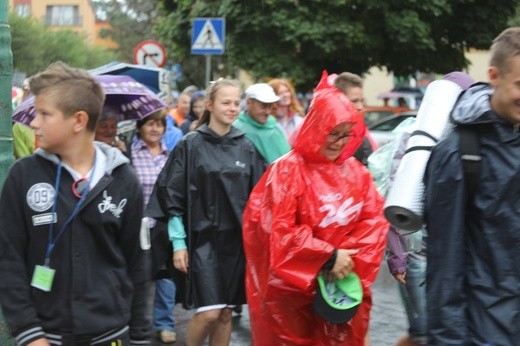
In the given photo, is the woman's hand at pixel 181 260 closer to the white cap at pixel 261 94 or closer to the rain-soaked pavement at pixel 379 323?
the rain-soaked pavement at pixel 379 323

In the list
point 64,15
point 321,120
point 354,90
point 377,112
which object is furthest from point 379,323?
point 64,15

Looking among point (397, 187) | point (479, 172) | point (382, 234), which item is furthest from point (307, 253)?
point (479, 172)

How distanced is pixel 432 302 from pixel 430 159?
512mm

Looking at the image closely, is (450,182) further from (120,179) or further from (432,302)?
(120,179)

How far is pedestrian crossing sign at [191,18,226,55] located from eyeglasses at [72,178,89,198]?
12.3 metres

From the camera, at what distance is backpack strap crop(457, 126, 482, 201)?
3289 mm

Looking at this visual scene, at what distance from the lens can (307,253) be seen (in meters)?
4.63

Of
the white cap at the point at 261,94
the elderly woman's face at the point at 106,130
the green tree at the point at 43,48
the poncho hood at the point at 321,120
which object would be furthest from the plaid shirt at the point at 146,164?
the green tree at the point at 43,48

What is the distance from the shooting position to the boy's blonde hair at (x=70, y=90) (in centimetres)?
364

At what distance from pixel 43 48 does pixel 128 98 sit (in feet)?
112

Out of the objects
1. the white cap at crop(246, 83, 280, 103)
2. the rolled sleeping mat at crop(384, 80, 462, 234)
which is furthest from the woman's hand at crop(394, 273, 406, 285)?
the white cap at crop(246, 83, 280, 103)

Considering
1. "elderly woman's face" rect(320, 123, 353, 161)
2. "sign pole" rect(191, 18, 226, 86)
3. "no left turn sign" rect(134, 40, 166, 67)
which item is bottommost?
"elderly woman's face" rect(320, 123, 353, 161)

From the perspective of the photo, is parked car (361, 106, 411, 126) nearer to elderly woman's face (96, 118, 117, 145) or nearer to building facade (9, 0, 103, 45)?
elderly woman's face (96, 118, 117, 145)

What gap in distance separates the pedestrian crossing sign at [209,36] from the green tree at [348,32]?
7.24 meters
